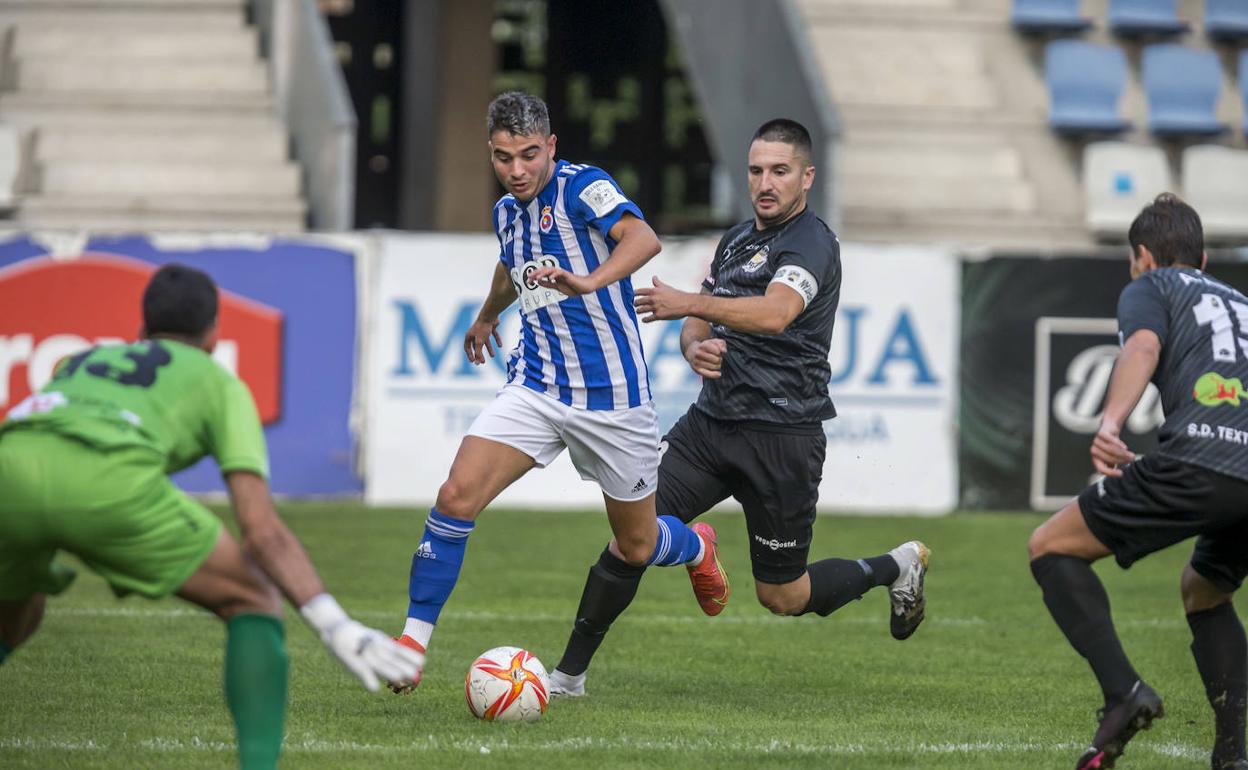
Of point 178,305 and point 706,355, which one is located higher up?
point 178,305

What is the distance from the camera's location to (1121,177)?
1769cm

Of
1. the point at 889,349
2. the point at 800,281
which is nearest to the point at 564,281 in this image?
the point at 800,281

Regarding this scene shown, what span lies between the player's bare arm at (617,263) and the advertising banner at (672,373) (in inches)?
259

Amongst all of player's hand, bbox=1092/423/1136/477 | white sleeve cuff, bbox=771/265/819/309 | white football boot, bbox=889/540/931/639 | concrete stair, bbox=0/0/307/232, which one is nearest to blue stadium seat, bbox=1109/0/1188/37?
concrete stair, bbox=0/0/307/232

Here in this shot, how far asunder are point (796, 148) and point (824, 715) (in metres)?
2.11

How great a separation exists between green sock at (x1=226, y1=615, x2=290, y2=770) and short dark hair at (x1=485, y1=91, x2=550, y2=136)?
7.92 feet

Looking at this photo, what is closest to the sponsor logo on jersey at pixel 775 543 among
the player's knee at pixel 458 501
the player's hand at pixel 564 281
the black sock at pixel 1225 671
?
the player's knee at pixel 458 501

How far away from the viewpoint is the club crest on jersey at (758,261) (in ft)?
21.8

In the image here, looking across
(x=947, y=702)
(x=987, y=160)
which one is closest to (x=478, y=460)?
(x=947, y=702)

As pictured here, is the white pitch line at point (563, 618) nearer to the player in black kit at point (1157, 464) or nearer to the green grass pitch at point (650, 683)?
the green grass pitch at point (650, 683)

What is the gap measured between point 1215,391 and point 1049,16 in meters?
14.6

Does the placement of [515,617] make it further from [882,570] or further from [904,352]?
[904,352]

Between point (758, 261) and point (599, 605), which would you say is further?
point (758, 261)

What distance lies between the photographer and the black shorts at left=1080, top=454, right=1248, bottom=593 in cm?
504
